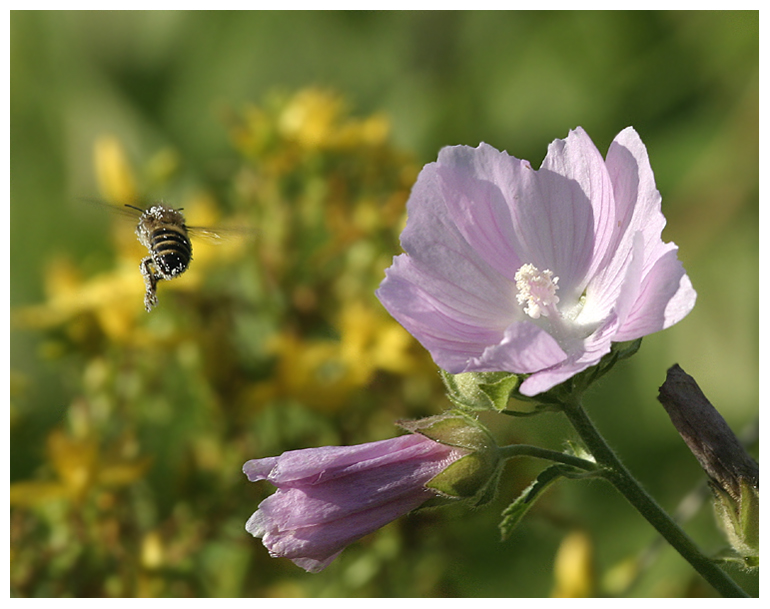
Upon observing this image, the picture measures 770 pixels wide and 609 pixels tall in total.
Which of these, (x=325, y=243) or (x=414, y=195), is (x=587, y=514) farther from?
(x=414, y=195)

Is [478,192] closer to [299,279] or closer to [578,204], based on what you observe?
[578,204]

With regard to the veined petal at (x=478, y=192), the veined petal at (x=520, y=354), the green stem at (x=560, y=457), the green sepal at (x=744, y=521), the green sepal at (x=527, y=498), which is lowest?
the green sepal at (x=744, y=521)

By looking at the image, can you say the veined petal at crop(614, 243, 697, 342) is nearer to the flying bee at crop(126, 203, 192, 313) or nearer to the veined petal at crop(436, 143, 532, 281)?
the veined petal at crop(436, 143, 532, 281)

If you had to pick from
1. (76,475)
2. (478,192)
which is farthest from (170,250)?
(478,192)

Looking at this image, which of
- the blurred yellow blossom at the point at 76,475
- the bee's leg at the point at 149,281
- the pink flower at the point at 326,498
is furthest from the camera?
the blurred yellow blossom at the point at 76,475

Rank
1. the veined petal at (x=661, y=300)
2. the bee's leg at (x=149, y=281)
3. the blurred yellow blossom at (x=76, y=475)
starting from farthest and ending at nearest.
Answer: the blurred yellow blossom at (x=76, y=475)
the bee's leg at (x=149, y=281)
the veined petal at (x=661, y=300)

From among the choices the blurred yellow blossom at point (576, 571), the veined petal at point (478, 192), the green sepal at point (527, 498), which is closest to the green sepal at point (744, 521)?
the green sepal at point (527, 498)

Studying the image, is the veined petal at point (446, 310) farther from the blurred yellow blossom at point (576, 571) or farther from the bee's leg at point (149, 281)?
the blurred yellow blossom at point (576, 571)

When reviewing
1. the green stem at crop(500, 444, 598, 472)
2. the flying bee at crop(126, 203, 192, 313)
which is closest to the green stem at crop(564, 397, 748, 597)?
the green stem at crop(500, 444, 598, 472)
